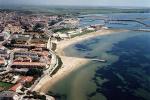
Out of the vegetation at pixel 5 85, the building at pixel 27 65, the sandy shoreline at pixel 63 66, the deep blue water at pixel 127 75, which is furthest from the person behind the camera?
the building at pixel 27 65

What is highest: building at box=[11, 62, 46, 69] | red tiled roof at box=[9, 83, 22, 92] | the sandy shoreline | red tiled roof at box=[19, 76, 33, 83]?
building at box=[11, 62, 46, 69]

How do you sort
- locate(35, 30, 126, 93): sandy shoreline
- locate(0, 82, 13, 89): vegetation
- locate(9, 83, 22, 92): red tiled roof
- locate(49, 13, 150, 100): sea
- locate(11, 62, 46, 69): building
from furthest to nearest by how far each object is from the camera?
locate(11, 62, 46, 69): building → locate(35, 30, 126, 93): sandy shoreline → locate(0, 82, 13, 89): vegetation → locate(49, 13, 150, 100): sea → locate(9, 83, 22, 92): red tiled roof

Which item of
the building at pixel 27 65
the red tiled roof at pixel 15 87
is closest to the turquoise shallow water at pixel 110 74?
the red tiled roof at pixel 15 87

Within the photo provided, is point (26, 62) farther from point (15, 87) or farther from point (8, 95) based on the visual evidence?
point (8, 95)

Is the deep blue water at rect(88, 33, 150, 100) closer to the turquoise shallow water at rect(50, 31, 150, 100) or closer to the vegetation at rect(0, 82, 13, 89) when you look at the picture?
the turquoise shallow water at rect(50, 31, 150, 100)

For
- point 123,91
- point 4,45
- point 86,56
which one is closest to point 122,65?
point 86,56

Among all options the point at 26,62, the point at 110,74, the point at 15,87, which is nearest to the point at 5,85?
the point at 15,87

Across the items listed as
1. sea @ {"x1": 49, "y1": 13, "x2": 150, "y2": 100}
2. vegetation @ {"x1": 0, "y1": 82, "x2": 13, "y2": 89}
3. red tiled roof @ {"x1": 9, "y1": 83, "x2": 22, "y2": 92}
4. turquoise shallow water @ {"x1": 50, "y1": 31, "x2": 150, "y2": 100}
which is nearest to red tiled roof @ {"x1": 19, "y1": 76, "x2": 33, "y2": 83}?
red tiled roof @ {"x1": 9, "y1": 83, "x2": 22, "y2": 92}

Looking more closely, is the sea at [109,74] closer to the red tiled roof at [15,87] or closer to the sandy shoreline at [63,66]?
the sandy shoreline at [63,66]

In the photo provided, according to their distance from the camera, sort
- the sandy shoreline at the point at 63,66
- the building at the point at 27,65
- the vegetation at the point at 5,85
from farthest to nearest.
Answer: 1. the building at the point at 27,65
2. the sandy shoreline at the point at 63,66
3. the vegetation at the point at 5,85
